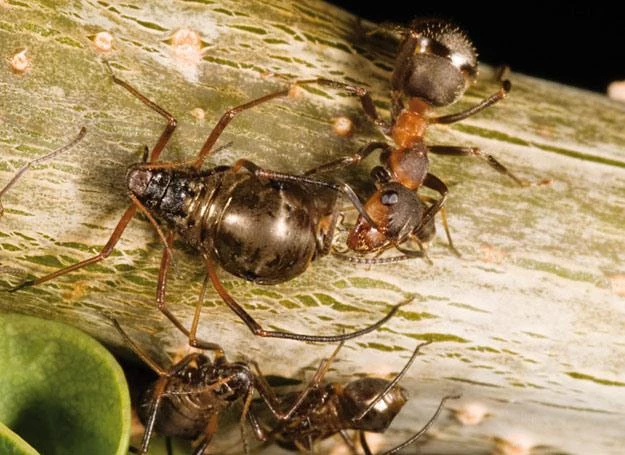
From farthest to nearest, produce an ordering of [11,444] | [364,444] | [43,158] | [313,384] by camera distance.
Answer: [364,444] < [313,384] < [43,158] < [11,444]

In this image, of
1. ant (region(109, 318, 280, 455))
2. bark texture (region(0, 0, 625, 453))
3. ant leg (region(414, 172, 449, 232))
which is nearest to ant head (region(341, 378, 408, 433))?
bark texture (region(0, 0, 625, 453))

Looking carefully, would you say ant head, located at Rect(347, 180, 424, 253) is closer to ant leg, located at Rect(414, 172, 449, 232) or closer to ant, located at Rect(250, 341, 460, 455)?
ant leg, located at Rect(414, 172, 449, 232)

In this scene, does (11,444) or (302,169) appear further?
(302,169)

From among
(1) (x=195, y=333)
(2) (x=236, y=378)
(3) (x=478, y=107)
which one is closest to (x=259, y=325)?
(1) (x=195, y=333)

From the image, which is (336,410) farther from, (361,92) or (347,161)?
(361,92)

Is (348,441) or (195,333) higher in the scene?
(195,333)

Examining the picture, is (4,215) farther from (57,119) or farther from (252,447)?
(252,447)

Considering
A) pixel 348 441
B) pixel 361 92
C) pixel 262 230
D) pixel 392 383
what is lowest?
pixel 348 441
